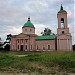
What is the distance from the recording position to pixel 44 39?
61469 mm

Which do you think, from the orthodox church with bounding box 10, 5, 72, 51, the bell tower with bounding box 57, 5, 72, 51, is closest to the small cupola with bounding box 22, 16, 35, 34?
the orthodox church with bounding box 10, 5, 72, 51

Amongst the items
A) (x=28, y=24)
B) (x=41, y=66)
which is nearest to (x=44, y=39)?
(x=28, y=24)

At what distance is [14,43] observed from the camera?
64000 millimetres

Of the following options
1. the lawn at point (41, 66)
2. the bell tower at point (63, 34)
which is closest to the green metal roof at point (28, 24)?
the bell tower at point (63, 34)

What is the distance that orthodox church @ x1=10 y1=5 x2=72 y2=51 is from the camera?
191ft

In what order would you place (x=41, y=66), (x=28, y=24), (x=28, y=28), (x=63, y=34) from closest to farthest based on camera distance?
(x=41, y=66) < (x=63, y=34) < (x=28, y=28) < (x=28, y=24)

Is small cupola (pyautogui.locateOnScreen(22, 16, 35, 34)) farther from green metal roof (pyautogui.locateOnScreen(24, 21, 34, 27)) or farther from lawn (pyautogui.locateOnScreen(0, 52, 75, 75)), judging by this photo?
lawn (pyautogui.locateOnScreen(0, 52, 75, 75))

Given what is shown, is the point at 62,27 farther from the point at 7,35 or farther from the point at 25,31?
the point at 7,35

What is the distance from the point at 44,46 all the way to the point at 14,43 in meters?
11.0

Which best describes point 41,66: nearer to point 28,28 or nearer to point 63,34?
point 63,34

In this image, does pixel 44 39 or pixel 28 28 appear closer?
pixel 44 39

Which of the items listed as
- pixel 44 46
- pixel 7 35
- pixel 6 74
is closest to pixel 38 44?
pixel 44 46

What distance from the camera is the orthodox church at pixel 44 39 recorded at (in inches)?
2288

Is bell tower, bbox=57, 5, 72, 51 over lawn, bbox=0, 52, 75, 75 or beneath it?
over
